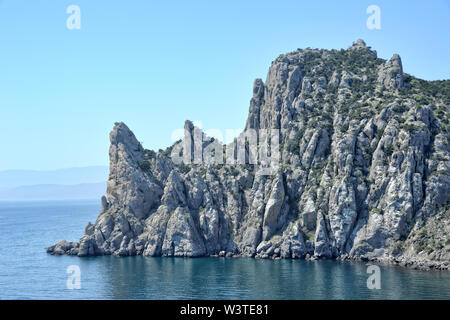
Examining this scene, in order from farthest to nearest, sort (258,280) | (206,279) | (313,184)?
(313,184)
(206,279)
(258,280)

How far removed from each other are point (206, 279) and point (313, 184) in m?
40.4

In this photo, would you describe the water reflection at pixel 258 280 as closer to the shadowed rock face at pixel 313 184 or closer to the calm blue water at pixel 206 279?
the calm blue water at pixel 206 279

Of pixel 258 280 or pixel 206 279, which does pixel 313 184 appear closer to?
pixel 258 280

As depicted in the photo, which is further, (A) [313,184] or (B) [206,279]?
(A) [313,184]

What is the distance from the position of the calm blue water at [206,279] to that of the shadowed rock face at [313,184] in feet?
21.2

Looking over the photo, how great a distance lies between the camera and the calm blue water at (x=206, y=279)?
84000 mm

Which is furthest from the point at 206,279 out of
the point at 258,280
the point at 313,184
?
the point at 313,184

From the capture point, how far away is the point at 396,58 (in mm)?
139125

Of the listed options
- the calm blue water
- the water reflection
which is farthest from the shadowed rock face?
the water reflection

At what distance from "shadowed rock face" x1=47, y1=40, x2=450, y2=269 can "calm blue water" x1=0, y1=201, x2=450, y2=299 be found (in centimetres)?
647

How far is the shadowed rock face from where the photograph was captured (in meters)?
110

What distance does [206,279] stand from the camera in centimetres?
9744
